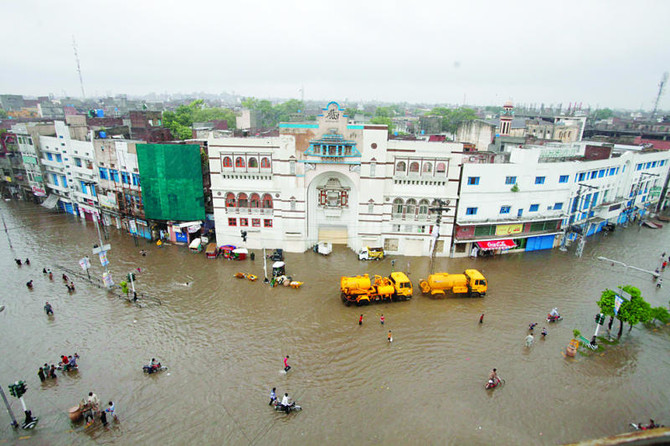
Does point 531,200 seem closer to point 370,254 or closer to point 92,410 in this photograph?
point 370,254

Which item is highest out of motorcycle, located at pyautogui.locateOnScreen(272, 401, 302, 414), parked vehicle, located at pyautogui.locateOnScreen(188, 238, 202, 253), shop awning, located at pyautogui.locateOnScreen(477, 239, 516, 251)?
shop awning, located at pyautogui.locateOnScreen(477, 239, 516, 251)

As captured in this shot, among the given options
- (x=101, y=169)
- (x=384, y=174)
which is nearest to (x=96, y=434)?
(x=384, y=174)

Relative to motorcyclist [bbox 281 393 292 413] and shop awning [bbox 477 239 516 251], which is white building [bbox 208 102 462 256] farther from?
motorcyclist [bbox 281 393 292 413]

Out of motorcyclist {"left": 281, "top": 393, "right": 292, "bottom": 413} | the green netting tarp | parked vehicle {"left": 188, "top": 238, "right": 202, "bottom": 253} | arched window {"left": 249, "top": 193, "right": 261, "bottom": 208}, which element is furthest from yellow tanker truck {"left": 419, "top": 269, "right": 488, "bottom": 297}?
the green netting tarp

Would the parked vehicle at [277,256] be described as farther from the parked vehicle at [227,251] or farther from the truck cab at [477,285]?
the truck cab at [477,285]

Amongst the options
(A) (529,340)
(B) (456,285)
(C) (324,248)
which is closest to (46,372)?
(C) (324,248)
